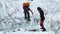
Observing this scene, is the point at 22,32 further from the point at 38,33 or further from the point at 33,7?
the point at 33,7

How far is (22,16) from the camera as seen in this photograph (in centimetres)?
244

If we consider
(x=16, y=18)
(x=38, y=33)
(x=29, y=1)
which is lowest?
(x=38, y=33)

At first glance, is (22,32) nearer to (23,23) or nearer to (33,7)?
(23,23)

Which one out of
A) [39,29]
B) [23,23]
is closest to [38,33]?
[39,29]

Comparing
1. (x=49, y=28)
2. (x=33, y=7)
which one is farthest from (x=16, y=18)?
(x=49, y=28)

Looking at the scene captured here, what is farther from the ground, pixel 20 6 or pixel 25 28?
pixel 20 6

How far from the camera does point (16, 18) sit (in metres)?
2.42

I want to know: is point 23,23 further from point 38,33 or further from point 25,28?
point 38,33

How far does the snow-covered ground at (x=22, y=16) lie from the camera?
240cm

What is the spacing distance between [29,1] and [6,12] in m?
0.33

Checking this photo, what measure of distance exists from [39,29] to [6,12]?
0.46 meters

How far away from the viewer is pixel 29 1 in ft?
8.11

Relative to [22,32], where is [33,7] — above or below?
above

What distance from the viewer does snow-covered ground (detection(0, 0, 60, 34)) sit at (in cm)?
240
